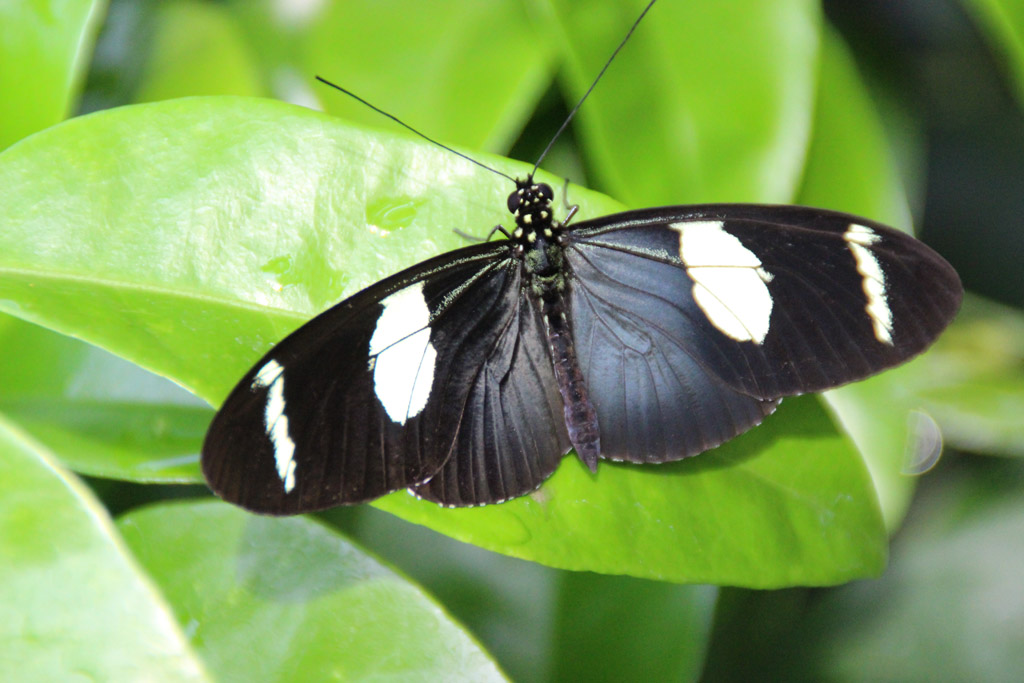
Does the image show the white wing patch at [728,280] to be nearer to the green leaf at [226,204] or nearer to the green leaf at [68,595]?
the green leaf at [226,204]

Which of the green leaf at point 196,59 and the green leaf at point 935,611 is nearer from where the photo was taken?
the green leaf at point 196,59

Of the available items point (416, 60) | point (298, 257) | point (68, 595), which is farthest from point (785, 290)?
point (68, 595)

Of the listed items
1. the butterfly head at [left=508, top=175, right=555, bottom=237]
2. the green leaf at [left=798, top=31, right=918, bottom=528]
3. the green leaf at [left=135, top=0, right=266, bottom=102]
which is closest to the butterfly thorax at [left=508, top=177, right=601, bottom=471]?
the butterfly head at [left=508, top=175, right=555, bottom=237]

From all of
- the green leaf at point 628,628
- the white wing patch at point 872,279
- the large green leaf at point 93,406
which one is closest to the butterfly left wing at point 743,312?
the white wing patch at point 872,279

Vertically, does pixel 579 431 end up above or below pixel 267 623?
above

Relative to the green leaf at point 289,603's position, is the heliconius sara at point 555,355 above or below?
above

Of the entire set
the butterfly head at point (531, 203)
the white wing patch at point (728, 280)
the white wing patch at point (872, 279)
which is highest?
the white wing patch at point (872, 279)

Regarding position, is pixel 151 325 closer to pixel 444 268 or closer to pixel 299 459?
pixel 299 459

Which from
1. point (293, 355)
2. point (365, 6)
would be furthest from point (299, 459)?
point (365, 6)
